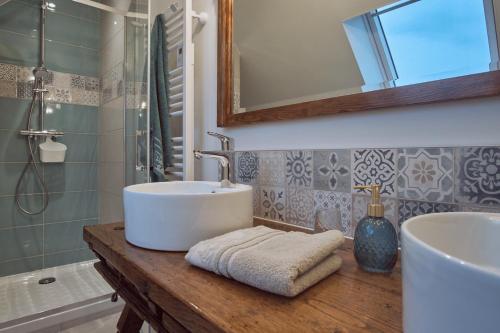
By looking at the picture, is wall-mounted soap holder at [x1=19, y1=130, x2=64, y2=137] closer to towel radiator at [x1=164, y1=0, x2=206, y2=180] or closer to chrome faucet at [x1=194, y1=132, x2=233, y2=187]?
towel radiator at [x1=164, y1=0, x2=206, y2=180]

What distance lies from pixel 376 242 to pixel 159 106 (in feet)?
3.90

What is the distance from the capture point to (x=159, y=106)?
1.46 m

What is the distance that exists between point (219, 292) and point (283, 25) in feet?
2.83

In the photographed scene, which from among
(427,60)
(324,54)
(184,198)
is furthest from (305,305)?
(324,54)

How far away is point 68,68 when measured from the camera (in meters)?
2.20

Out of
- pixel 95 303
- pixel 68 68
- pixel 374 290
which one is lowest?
pixel 95 303

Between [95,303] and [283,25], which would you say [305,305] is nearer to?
[283,25]

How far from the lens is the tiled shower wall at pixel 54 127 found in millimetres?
1982

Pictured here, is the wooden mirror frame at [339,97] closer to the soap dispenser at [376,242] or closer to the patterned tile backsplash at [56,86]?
the soap dispenser at [376,242]

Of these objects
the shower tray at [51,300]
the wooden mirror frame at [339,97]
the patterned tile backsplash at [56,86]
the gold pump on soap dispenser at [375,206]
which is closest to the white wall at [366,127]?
the wooden mirror frame at [339,97]

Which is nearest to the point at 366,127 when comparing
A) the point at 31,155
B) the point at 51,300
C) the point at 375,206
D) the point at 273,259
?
the point at 375,206

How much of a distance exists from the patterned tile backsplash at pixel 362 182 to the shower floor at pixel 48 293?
124cm

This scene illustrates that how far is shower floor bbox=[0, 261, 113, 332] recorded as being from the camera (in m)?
1.47

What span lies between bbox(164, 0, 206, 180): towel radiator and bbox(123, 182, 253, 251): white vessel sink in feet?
1.69
